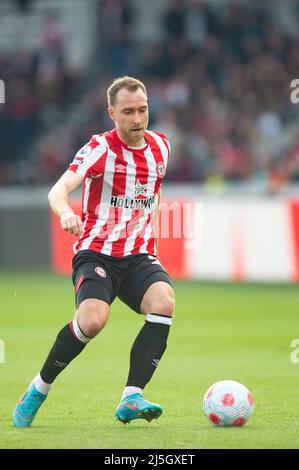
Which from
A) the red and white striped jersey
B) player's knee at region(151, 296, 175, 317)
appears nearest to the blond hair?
the red and white striped jersey

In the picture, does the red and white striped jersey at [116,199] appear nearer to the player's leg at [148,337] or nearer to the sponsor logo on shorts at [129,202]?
the sponsor logo on shorts at [129,202]

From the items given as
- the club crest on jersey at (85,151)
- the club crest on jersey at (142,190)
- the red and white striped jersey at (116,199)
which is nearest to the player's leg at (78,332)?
the red and white striped jersey at (116,199)

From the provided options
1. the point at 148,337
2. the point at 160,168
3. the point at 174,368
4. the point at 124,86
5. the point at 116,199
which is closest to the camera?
the point at 148,337

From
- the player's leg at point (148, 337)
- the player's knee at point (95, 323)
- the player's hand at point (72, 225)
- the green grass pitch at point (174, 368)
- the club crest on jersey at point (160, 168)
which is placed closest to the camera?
the player's hand at point (72, 225)

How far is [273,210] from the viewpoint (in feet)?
54.6

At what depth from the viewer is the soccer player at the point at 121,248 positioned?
→ 6.43 metres

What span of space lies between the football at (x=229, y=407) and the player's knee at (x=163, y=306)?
544 mm

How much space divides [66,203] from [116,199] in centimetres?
54

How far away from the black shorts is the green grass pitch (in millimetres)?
763

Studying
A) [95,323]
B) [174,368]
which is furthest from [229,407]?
[174,368]

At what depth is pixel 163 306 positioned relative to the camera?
649 cm

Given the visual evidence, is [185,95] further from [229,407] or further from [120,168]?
[229,407]
